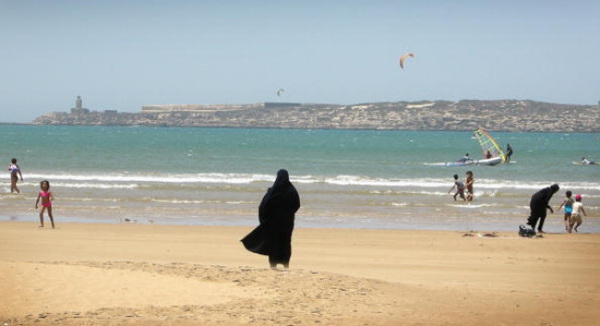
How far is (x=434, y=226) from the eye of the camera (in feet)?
63.6

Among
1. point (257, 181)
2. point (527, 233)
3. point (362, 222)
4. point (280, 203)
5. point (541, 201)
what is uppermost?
point (280, 203)

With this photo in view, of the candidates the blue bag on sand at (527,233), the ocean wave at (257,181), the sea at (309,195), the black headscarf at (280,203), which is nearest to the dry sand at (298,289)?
the black headscarf at (280,203)

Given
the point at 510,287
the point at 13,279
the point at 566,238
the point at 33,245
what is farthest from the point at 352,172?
the point at 13,279

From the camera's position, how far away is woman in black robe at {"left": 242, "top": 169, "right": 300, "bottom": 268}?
33.1 feet

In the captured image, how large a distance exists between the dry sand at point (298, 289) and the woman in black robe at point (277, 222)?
598 mm

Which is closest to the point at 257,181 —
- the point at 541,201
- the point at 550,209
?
the point at 550,209

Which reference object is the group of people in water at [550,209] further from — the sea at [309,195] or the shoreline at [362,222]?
the sea at [309,195]

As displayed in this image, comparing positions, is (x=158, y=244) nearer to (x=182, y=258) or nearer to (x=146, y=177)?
(x=182, y=258)

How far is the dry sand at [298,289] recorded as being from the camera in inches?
291

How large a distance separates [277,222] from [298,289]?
73.7 inches

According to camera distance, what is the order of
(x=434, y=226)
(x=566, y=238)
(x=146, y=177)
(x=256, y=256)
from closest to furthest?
(x=256, y=256)
(x=566, y=238)
(x=434, y=226)
(x=146, y=177)

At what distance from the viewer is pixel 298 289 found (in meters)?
8.38

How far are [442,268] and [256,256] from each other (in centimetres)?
290

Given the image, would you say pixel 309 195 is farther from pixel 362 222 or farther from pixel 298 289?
pixel 298 289
